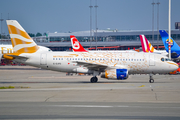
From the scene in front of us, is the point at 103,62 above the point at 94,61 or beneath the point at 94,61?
beneath

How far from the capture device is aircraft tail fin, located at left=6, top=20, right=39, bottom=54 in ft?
94.5

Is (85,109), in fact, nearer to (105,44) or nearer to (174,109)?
(174,109)

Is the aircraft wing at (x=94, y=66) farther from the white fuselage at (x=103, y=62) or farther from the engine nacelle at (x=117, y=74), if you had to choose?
the engine nacelle at (x=117, y=74)

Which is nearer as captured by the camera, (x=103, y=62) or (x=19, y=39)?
(x=103, y=62)

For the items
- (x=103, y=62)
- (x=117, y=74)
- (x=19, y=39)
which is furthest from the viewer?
(x=19, y=39)

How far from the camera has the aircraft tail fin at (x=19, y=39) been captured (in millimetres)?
28797

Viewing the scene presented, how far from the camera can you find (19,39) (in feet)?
95.2

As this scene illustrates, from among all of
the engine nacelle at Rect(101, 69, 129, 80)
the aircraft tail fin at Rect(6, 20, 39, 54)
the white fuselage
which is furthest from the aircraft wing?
the aircraft tail fin at Rect(6, 20, 39, 54)

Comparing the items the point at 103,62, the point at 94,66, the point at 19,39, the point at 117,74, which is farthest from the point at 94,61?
the point at 19,39

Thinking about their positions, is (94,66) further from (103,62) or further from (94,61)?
(103,62)

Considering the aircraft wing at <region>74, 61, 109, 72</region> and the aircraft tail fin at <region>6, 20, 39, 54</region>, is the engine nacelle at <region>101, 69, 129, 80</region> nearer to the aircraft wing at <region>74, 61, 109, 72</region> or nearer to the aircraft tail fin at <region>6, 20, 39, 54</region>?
the aircraft wing at <region>74, 61, 109, 72</region>

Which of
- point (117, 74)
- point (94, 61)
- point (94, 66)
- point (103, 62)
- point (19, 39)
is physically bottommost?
point (117, 74)

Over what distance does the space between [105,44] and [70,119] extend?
352 ft

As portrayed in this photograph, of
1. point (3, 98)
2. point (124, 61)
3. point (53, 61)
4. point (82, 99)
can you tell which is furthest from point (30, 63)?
point (82, 99)
